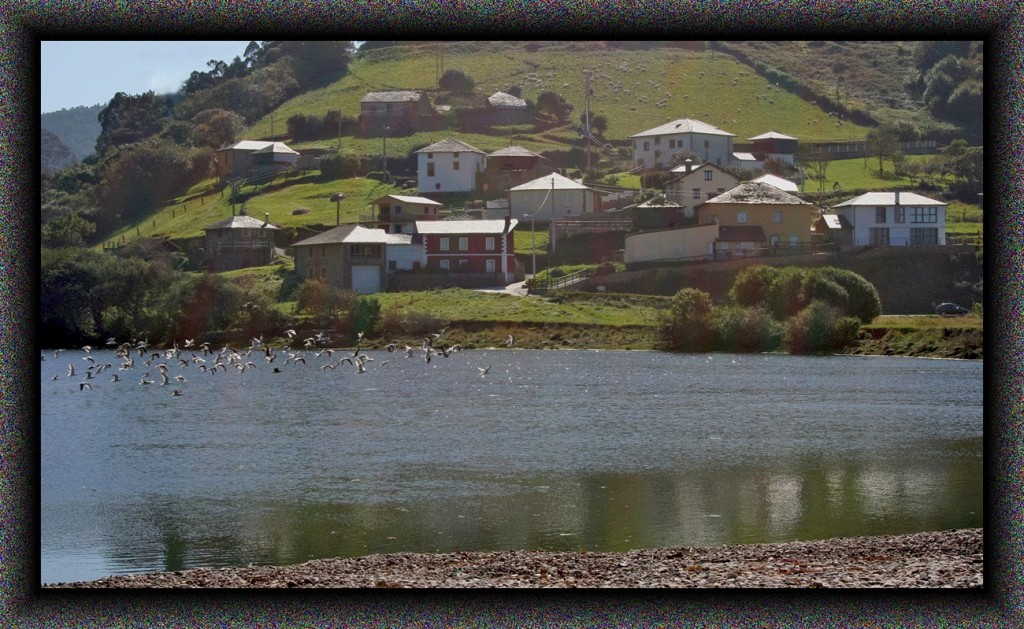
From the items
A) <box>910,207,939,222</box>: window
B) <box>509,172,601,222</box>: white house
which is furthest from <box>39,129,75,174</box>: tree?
<box>910,207,939,222</box>: window

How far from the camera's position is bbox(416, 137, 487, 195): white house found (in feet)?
198

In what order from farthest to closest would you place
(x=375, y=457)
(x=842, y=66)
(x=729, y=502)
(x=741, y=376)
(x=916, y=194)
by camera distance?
(x=842, y=66) → (x=916, y=194) → (x=741, y=376) → (x=375, y=457) → (x=729, y=502)

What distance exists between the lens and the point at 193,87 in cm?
8050

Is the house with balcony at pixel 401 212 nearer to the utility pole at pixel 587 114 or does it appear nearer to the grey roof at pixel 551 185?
the grey roof at pixel 551 185

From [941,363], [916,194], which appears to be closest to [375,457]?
[941,363]

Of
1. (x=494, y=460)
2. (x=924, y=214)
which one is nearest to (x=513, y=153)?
(x=924, y=214)

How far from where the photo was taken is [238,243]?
163ft

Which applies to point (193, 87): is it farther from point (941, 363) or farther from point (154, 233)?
point (941, 363)

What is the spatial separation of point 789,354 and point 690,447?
59.3ft

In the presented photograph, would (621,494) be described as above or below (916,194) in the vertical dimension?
below

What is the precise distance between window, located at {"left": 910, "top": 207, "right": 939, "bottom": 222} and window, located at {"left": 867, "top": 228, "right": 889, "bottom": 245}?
3.52ft

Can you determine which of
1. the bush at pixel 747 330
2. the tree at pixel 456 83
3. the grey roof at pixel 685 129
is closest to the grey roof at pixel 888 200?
the bush at pixel 747 330

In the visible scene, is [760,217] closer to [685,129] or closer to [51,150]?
[685,129]

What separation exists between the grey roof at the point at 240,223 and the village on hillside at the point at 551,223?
0.27 ft
